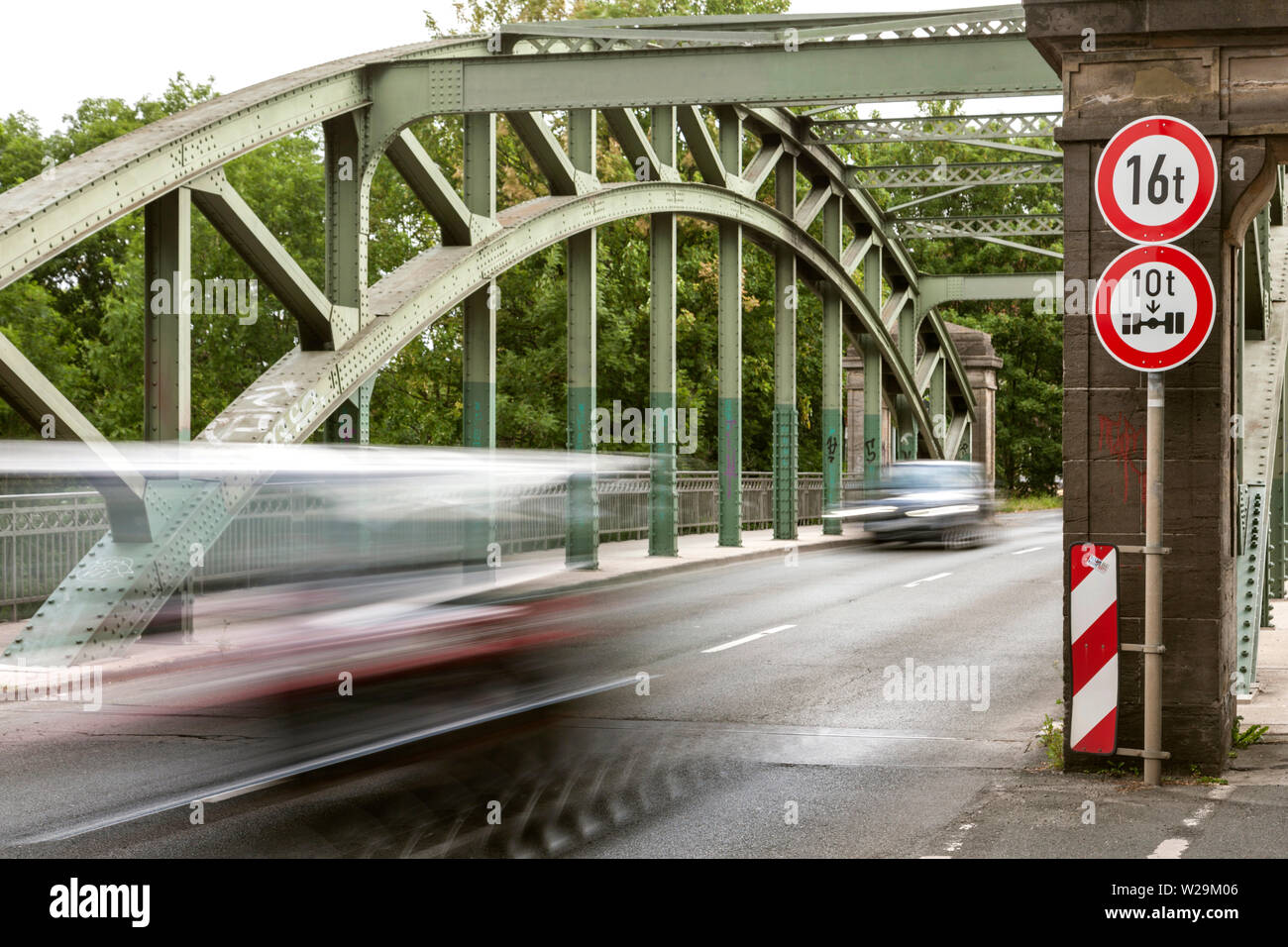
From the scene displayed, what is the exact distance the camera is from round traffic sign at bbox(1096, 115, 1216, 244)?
7930 mm

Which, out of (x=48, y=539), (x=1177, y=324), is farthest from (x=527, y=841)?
(x=48, y=539)

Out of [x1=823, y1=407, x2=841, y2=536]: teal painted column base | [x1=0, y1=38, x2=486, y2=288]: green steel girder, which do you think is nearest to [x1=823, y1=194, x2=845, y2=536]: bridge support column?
[x1=823, y1=407, x2=841, y2=536]: teal painted column base

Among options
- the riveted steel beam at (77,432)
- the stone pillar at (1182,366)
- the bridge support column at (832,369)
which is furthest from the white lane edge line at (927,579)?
the stone pillar at (1182,366)

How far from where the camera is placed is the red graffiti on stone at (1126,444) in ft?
27.0

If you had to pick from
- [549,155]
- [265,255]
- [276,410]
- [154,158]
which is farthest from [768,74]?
[154,158]

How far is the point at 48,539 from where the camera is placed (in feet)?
52.0

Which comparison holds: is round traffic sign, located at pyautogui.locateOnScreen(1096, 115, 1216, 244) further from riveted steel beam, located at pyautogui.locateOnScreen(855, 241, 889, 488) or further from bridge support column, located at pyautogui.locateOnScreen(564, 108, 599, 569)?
riveted steel beam, located at pyautogui.locateOnScreen(855, 241, 889, 488)

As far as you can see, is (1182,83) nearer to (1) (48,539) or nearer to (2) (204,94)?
(1) (48,539)

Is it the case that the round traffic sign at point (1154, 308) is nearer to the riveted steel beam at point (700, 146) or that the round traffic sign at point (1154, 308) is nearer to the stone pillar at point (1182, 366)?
the stone pillar at point (1182, 366)

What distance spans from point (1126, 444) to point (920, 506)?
2153cm

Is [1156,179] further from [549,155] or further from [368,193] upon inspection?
[549,155]

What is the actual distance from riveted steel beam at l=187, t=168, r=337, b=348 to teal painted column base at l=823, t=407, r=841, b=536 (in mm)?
19145

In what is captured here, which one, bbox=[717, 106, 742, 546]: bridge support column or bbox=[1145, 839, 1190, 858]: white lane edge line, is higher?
bbox=[717, 106, 742, 546]: bridge support column

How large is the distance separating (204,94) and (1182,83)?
53.7 meters
